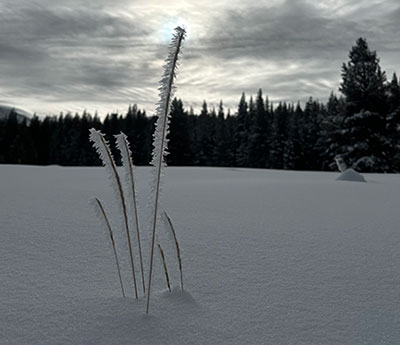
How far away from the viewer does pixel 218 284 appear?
4.93 feet

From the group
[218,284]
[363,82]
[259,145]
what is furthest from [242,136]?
[218,284]

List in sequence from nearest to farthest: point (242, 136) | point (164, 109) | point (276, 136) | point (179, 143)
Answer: point (164, 109) < point (179, 143) < point (276, 136) < point (242, 136)

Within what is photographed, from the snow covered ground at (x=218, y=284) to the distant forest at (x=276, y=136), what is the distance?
678 inches

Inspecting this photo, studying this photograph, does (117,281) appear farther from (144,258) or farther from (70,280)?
(144,258)

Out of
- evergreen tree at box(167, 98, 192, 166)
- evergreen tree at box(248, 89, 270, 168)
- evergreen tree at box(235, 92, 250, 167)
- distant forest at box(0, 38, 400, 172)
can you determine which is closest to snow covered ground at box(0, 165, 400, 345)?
distant forest at box(0, 38, 400, 172)

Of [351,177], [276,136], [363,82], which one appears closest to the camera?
[351,177]

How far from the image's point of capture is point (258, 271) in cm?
164

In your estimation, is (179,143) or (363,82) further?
(179,143)

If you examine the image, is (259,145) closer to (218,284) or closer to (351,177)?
(351,177)

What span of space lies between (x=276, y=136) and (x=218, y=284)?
129 feet

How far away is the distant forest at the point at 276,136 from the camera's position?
18984 mm

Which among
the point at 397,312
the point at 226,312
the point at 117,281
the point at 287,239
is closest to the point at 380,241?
the point at 287,239

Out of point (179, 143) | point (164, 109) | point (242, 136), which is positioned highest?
point (242, 136)

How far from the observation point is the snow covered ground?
44.4 inches
